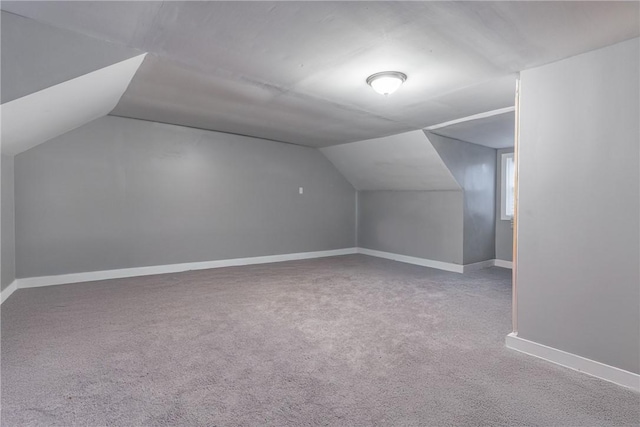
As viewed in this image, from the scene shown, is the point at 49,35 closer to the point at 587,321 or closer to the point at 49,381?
the point at 49,381

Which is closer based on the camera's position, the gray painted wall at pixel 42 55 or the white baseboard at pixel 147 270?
the gray painted wall at pixel 42 55

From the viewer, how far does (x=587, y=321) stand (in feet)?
6.86

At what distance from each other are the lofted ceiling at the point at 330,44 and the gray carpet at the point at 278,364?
182 centimetres

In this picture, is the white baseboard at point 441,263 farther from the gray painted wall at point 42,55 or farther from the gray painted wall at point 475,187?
the gray painted wall at point 42,55

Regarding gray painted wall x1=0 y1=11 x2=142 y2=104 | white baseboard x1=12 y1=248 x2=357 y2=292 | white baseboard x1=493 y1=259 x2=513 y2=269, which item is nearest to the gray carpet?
white baseboard x1=12 y1=248 x2=357 y2=292

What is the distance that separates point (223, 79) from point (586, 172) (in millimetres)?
2820

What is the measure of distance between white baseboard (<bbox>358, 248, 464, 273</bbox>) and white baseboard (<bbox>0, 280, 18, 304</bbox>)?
17.6 ft

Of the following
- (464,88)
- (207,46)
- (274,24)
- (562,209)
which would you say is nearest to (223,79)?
(207,46)

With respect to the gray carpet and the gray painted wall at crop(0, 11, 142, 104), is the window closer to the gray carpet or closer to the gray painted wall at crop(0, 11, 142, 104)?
the gray carpet

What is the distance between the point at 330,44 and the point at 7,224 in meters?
3.86

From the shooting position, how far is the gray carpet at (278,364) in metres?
1.63

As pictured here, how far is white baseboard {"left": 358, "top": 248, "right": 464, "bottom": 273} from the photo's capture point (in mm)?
5097

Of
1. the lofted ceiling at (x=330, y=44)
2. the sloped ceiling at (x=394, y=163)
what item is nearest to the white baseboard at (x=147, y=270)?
the sloped ceiling at (x=394, y=163)

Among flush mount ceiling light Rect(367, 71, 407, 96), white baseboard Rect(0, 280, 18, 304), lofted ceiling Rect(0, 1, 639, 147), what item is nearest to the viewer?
lofted ceiling Rect(0, 1, 639, 147)
